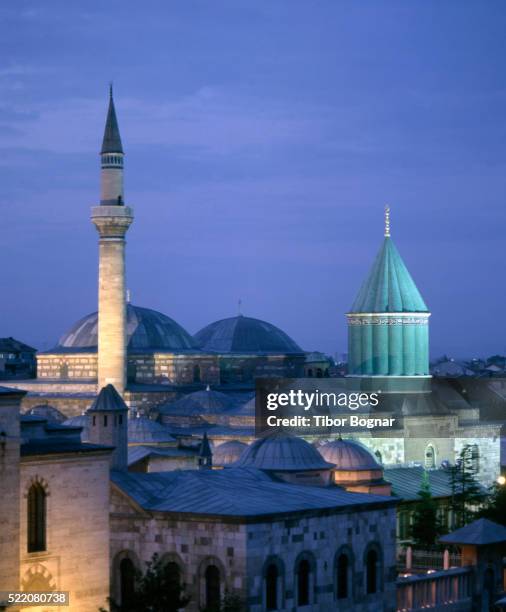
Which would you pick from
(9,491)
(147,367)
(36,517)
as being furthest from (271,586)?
(147,367)

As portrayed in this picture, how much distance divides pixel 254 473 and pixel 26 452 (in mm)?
8837

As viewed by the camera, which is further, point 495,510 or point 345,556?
point 495,510

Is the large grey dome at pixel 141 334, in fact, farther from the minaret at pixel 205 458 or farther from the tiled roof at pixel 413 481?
the minaret at pixel 205 458

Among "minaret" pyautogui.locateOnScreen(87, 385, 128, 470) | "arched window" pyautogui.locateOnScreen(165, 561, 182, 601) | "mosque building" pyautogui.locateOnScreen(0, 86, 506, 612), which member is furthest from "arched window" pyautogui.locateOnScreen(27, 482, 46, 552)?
"minaret" pyautogui.locateOnScreen(87, 385, 128, 470)

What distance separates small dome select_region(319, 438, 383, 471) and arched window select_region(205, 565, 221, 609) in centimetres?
1546

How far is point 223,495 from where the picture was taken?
107ft

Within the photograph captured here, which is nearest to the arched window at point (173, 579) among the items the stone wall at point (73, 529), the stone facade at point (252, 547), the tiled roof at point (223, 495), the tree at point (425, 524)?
the stone facade at point (252, 547)

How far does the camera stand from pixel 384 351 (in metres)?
60.3

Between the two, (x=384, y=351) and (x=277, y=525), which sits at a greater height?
(x=384, y=351)

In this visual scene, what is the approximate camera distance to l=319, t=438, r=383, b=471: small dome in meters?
47.1

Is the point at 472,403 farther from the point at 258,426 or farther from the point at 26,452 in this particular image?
the point at 26,452

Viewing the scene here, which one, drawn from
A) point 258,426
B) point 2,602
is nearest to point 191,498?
point 2,602

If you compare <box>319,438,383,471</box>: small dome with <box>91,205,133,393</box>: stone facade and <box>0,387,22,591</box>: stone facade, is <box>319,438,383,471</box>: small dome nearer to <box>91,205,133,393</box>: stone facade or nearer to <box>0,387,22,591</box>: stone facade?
<box>91,205,133,393</box>: stone facade

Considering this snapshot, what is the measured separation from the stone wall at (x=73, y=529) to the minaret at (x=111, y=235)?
28650mm
